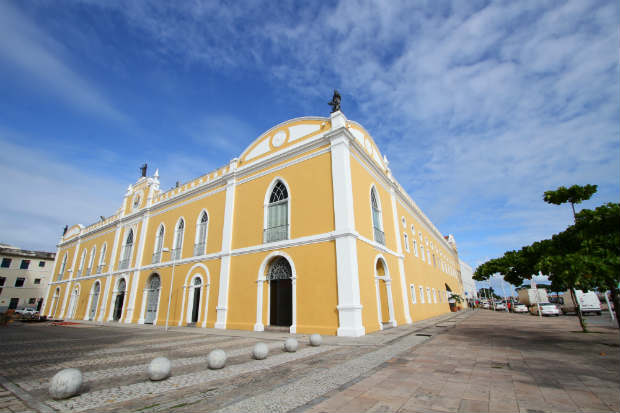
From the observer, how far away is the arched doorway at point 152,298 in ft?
57.7

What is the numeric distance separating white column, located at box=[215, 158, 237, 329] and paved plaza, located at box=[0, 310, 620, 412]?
6187mm

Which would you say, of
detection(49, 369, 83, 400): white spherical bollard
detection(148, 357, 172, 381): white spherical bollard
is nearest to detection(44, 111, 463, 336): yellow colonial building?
detection(148, 357, 172, 381): white spherical bollard

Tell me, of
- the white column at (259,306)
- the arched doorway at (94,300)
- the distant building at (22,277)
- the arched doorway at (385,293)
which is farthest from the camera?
the distant building at (22,277)

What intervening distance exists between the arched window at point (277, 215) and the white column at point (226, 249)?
2495mm

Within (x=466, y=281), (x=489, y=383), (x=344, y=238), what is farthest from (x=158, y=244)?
(x=466, y=281)

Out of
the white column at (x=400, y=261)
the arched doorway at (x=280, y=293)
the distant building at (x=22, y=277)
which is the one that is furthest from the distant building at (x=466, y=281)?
the distant building at (x=22, y=277)

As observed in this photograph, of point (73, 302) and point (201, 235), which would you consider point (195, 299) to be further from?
point (73, 302)

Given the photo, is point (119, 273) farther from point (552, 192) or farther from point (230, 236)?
point (552, 192)

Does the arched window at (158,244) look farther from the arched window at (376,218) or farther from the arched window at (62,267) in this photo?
the arched window at (62,267)

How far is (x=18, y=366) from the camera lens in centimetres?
552

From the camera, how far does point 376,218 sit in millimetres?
14117

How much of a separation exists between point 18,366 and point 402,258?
1531 cm

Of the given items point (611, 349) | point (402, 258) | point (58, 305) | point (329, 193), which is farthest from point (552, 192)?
point (58, 305)

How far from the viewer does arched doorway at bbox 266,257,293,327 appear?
11.8 m
